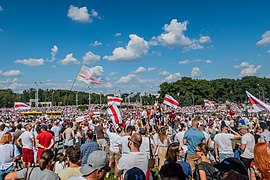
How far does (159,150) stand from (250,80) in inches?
5968

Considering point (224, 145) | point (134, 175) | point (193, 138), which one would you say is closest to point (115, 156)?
point (193, 138)

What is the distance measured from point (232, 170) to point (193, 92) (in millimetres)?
108722

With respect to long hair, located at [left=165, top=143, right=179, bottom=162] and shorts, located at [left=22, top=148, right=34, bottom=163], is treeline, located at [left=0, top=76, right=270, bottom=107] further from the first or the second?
long hair, located at [left=165, top=143, right=179, bottom=162]

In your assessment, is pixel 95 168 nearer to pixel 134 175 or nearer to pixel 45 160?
pixel 134 175

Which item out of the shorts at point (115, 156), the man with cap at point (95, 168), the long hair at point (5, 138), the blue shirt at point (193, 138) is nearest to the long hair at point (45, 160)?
the man with cap at point (95, 168)

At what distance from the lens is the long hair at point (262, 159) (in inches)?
109

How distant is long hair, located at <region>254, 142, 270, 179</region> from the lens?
2.77 m

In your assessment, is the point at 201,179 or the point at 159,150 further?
the point at 159,150

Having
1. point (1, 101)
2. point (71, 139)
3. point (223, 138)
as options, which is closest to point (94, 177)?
point (223, 138)

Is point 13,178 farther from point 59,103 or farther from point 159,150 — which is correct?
point 59,103

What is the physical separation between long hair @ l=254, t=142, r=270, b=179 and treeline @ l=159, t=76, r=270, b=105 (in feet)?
298

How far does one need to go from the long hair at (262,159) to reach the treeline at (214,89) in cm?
9087

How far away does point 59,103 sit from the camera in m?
136

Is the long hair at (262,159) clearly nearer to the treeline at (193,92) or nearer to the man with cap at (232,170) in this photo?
the man with cap at (232,170)
